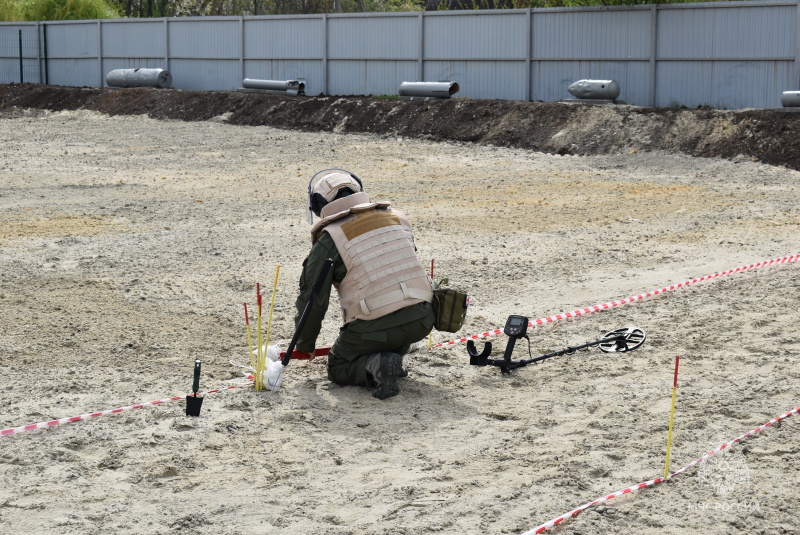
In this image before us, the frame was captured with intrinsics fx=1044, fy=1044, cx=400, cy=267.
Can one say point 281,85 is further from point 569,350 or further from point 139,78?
point 569,350

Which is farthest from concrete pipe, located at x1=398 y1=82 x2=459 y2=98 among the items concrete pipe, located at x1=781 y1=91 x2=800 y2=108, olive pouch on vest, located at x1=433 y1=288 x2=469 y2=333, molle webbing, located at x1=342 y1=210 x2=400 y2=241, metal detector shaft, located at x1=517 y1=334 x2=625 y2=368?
olive pouch on vest, located at x1=433 y1=288 x2=469 y2=333

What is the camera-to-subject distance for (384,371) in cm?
674

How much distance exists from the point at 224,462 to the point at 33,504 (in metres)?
1.02

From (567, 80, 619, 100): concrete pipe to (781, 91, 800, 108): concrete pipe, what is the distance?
184 inches

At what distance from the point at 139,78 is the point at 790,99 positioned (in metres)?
23.3

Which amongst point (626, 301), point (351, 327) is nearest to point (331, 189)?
point (351, 327)

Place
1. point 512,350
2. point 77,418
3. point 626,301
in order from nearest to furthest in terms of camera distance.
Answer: point 77,418, point 512,350, point 626,301

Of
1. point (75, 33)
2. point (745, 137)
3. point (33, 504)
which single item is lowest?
point (33, 504)

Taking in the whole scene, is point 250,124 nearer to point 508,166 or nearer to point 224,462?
point 508,166

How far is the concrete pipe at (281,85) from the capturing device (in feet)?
108

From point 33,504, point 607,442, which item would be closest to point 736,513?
point 607,442

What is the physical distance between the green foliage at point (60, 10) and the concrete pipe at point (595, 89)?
2770 centimetres

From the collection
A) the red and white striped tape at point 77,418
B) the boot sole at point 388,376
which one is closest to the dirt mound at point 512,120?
the boot sole at point 388,376

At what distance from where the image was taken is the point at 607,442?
5.98 meters
